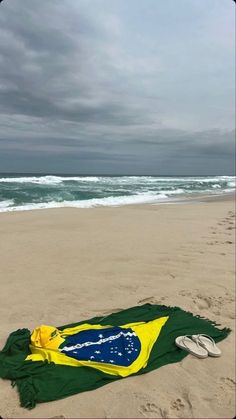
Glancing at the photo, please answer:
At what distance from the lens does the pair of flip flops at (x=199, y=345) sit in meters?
3.30

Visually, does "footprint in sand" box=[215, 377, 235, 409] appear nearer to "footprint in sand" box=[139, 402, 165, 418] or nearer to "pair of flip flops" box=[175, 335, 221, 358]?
"pair of flip flops" box=[175, 335, 221, 358]

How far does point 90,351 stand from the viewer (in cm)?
324

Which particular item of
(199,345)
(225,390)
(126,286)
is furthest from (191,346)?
(126,286)

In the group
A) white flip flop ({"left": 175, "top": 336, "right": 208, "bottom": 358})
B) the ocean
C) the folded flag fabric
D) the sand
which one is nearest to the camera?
the sand

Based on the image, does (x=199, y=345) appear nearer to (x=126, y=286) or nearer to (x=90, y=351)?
(x=90, y=351)

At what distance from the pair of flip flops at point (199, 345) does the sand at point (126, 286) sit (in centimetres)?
7

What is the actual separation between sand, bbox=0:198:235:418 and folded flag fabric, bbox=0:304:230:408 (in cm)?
9

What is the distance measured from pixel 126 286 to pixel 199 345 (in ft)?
5.50

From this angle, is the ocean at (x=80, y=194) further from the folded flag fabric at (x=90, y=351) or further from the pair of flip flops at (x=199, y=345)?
the pair of flip flops at (x=199, y=345)

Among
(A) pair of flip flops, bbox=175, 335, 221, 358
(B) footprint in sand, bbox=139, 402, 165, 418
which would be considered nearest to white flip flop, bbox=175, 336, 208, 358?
(A) pair of flip flops, bbox=175, 335, 221, 358

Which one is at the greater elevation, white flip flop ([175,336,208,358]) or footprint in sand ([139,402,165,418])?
white flip flop ([175,336,208,358])

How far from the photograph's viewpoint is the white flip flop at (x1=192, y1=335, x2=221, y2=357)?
10.9 ft

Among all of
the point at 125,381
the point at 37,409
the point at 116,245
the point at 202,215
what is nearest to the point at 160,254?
the point at 116,245

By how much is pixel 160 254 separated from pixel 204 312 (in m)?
2.33
